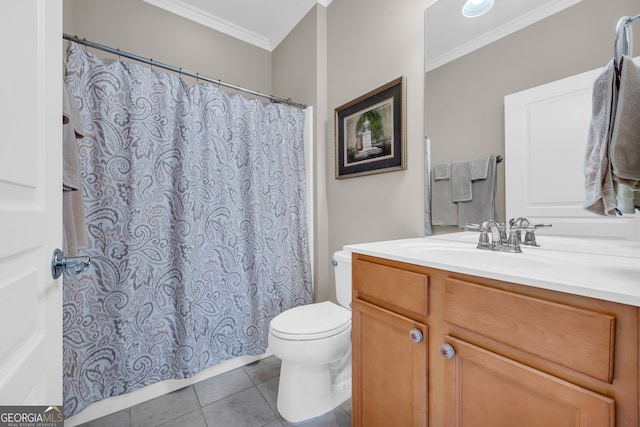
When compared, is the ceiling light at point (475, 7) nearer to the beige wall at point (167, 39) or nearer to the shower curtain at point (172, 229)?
the shower curtain at point (172, 229)

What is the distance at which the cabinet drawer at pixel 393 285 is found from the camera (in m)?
0.83

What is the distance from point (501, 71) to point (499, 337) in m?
1.08

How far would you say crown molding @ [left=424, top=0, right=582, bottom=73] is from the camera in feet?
3.19

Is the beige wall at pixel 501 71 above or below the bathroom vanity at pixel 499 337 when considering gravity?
above

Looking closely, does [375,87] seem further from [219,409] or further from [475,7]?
[219,409]

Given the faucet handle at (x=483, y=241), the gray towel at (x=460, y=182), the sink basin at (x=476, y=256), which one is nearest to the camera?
the sink basin at (x=476, y=256)

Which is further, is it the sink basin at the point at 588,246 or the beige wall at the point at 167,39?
the beige wall at the point at 167,39

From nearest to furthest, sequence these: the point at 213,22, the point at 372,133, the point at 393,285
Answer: the point at 393,285 < the point at 372,133 < the point at 213,22

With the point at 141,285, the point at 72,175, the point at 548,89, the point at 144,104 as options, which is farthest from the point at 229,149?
the point at 548,89

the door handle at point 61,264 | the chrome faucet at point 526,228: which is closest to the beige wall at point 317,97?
the chrome faucet at point 526,228

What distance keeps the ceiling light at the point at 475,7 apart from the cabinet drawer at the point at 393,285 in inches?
48.5

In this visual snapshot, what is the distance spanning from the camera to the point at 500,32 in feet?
3.66

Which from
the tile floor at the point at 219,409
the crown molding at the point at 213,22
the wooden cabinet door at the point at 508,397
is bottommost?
the tile floor at the point at 219,409

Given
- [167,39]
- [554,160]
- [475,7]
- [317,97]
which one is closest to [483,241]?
[554,160]
